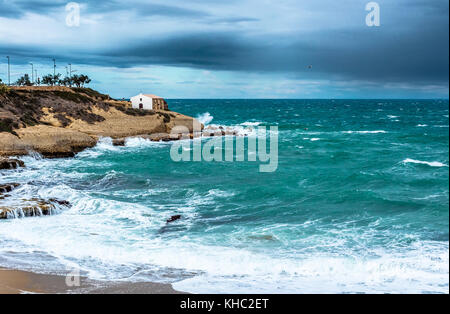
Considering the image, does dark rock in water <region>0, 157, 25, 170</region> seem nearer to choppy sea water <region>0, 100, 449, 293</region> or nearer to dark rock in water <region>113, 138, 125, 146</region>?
choppy sea water <region>0, 100, 449, 293</region>

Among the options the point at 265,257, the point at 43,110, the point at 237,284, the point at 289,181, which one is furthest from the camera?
the point at 43,110

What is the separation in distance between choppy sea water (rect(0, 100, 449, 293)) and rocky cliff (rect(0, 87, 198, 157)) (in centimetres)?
627

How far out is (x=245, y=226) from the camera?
20.2 m

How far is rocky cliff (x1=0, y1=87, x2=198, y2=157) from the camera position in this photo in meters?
42.5

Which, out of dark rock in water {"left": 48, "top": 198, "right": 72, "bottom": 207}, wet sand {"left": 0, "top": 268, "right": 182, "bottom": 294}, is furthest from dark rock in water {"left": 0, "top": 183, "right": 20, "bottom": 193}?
wet sand {"left": 0, "top": 268, "right": 182, "bottom": 294}

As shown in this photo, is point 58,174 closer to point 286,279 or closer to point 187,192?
point 187,192

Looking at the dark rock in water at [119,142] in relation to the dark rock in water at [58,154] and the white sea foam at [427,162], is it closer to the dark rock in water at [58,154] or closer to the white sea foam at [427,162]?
the dark rock in water at [58,154]

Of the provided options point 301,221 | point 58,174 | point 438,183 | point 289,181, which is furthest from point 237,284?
point 58,174

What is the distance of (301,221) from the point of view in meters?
21.0

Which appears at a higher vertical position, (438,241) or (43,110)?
(43,110)

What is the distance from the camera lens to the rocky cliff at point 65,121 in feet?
139

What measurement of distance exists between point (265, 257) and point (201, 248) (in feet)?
8.54

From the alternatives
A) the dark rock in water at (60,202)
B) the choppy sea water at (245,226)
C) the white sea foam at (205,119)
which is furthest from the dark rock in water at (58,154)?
the white sea foam at (205,119)

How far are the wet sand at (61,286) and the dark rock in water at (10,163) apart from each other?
23072mm
